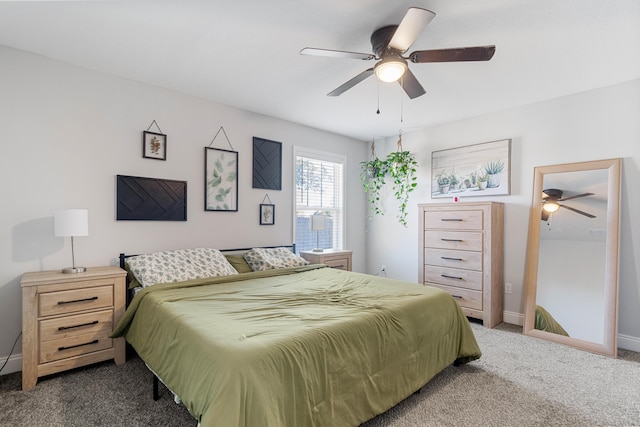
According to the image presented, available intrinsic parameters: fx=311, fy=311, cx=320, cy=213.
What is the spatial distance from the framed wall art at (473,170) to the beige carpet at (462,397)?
1964 mm

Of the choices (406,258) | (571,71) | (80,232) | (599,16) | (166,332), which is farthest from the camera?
(406,258)

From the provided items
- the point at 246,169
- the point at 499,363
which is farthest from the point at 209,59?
Result: the point at 499,363

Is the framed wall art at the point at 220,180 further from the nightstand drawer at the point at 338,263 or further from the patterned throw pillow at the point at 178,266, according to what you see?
the nightstand drawer at the point at 338,263

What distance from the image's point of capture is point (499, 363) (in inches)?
102

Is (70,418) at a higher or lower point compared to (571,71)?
lower

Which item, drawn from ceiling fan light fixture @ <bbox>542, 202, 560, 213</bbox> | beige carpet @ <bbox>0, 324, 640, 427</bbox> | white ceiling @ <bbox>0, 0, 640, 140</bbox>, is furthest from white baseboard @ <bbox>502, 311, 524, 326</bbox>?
white ceiling @ <bbox>0, 0, 640, 140</bbox>

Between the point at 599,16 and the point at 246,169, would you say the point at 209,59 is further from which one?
the point at 599,16

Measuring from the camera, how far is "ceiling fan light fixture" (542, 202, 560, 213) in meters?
3.27

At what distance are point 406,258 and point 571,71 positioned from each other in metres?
2.87

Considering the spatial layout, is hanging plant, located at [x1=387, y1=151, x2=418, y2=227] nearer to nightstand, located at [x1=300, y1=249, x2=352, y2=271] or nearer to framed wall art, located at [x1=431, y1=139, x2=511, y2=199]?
framed wall art, located at [x1=431, y1=139, x2=511, y2=199]

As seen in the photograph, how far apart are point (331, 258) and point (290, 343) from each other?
2.59 metres

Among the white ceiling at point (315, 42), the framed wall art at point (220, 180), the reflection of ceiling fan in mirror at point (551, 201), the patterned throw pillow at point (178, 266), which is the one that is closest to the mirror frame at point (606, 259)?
the reflection of ceiling fan in mirror at point (551, 201)

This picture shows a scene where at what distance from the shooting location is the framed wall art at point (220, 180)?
135 inches

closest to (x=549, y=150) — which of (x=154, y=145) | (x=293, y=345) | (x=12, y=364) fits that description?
(x=293, y=345)
